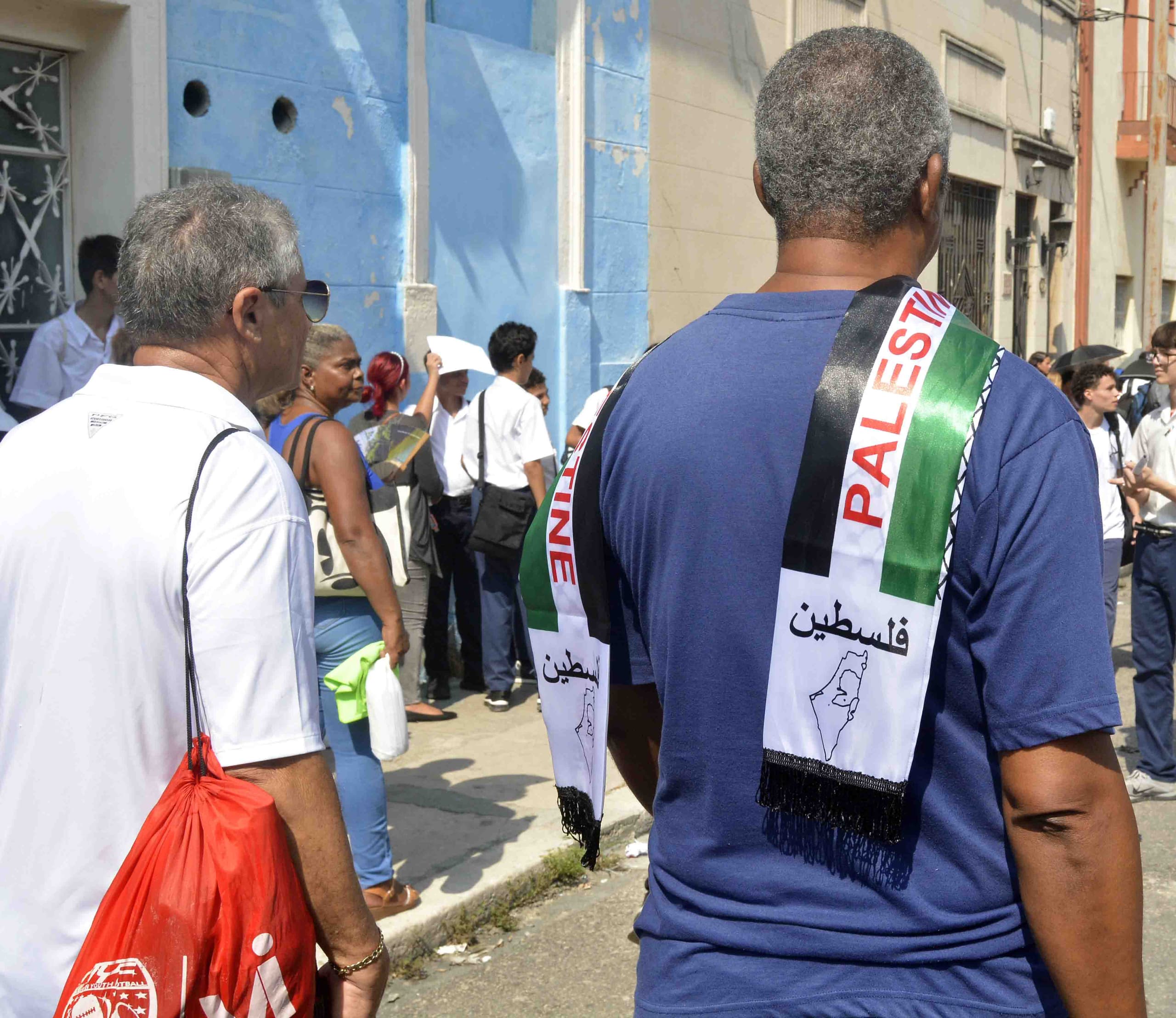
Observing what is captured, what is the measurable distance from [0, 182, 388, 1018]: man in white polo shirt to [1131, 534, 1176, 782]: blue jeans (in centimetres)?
477

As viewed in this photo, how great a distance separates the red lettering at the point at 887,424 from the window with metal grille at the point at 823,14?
11.0 metres

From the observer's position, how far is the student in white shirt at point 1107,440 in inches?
264

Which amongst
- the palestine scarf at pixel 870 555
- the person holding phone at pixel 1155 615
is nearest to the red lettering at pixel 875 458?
the palestine scarf at pixel 870 555

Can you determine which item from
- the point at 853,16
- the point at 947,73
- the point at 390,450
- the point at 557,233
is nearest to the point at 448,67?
the point at 557,233

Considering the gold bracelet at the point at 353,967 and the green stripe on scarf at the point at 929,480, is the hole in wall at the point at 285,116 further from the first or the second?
the green stripe on scarf at the point at 929,480

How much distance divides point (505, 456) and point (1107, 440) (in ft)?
10.3

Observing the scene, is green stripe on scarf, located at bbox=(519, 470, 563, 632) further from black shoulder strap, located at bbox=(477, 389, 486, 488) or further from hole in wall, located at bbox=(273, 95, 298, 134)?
hole in wall, located at bbox=(273, 95, 298, 134)

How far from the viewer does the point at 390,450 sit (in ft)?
18.8

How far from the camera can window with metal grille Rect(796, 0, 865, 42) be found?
1198 cm

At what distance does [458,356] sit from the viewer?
7.48 m

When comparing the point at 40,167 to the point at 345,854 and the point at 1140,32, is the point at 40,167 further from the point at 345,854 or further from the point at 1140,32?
the point at 1140,32

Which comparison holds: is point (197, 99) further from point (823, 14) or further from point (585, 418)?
point (823, 14)

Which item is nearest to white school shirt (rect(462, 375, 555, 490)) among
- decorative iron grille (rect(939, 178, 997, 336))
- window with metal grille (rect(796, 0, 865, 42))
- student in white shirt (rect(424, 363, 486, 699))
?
student in white shirt (rect(424, 363, 486, 699))

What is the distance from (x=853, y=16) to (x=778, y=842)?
41.4ft
